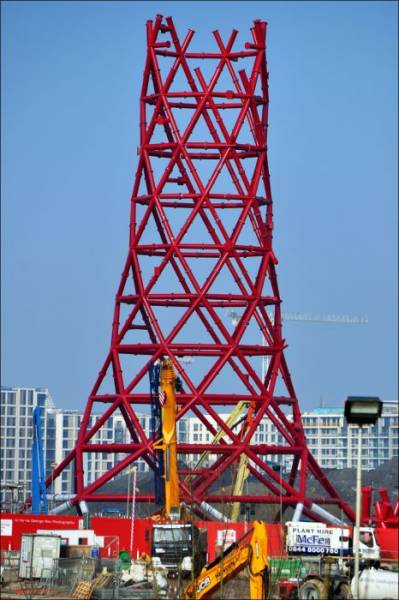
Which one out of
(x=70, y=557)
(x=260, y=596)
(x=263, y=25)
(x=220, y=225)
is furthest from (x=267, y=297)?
(x=260, y=596)

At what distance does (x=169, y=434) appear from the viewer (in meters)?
70.7

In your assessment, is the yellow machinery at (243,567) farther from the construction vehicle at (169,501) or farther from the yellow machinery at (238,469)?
the yellow machinery at (238,469)

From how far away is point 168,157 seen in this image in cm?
8388

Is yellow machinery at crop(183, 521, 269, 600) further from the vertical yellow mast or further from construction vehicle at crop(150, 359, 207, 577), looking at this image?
the vertical yellow mast

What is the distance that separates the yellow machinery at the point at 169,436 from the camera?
69000 millimetres

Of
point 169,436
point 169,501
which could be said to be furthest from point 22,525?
point 169,501

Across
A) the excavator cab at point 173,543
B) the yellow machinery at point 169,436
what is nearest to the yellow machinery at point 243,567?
the excavator cab at point 173,543

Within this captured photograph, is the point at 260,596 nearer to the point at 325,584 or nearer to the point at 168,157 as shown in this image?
the point at 325,584

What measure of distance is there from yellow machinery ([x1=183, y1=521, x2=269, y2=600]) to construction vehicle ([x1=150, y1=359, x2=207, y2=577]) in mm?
480

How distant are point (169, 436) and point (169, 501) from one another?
2.35 meters

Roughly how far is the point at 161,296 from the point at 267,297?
4.10m

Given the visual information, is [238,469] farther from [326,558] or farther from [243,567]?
[243,567]

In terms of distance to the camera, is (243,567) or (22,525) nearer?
(243,567)

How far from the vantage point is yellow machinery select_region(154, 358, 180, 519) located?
69000mm
